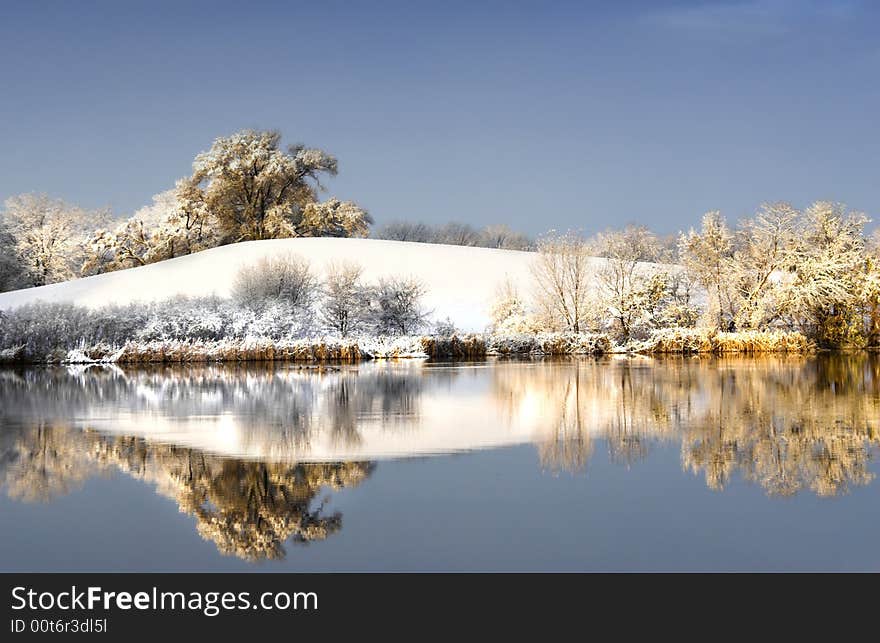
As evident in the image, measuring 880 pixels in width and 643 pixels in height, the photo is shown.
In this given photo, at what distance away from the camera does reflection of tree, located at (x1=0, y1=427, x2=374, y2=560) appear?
5.49 m

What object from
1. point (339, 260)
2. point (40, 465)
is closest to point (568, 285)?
point (339, 260)

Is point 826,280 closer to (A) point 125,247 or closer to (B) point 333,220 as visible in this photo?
(B) point 333,220

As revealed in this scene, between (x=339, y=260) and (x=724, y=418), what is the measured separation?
3278 centimetres

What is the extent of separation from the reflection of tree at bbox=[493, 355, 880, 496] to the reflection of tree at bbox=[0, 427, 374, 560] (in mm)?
2145

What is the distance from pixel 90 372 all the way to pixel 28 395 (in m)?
8.01

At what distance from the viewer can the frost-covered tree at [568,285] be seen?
32.0 metres

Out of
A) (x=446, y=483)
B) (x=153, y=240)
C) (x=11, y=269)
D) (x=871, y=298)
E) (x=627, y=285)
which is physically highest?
(x=153, y=240)

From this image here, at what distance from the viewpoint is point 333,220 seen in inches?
2270

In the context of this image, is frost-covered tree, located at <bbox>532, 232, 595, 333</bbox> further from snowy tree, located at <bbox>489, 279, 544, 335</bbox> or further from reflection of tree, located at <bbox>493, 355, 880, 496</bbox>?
reflection of tree, located at <bbox>493, 355, 880, 496</bbox>

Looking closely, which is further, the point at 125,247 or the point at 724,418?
the point at 125,247

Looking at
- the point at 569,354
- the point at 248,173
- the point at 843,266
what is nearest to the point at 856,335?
the point at 843,266

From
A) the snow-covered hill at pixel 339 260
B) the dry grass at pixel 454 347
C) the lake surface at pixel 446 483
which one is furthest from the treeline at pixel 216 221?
the lake surface at pixel 446 483

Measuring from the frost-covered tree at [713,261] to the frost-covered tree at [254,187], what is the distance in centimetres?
2617
